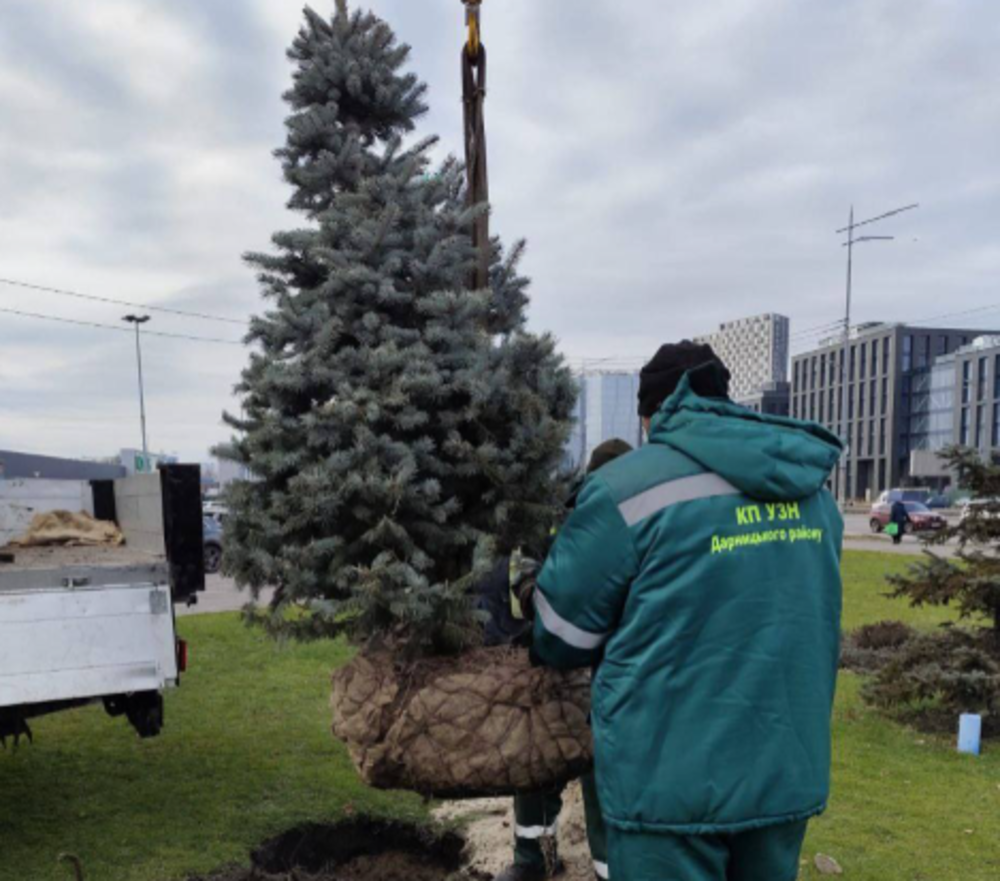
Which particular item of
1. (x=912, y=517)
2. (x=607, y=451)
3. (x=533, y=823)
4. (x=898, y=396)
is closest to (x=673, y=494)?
(x=607, y=451)

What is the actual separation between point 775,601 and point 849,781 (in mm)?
3778

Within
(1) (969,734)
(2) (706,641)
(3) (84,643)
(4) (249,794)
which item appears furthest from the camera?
(1) (969,734)

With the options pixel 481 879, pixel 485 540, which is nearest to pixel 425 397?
pixel 485 540

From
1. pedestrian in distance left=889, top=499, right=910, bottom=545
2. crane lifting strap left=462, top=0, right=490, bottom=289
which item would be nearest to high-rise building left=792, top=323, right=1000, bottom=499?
pedestrian in distance left=889, top=499, right=910, bottom=545

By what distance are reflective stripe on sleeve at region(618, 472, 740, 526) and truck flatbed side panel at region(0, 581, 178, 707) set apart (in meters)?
2.33

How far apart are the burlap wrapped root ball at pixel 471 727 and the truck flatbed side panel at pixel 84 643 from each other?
3.93 feet

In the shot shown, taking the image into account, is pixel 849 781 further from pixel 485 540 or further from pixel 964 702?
pixel 485 540

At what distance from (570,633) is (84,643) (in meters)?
2.18

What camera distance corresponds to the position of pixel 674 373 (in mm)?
2381

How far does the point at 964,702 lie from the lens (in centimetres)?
604

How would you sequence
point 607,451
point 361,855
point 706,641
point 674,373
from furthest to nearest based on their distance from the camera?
point 361,855 → point 607,451 → point 674,373 → point 706,641

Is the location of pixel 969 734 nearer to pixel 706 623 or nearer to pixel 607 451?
pixel 607 451

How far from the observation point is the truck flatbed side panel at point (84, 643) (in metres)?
3.19

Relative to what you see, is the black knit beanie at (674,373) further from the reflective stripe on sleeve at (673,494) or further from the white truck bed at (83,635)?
the white truck bed at (83,635)
